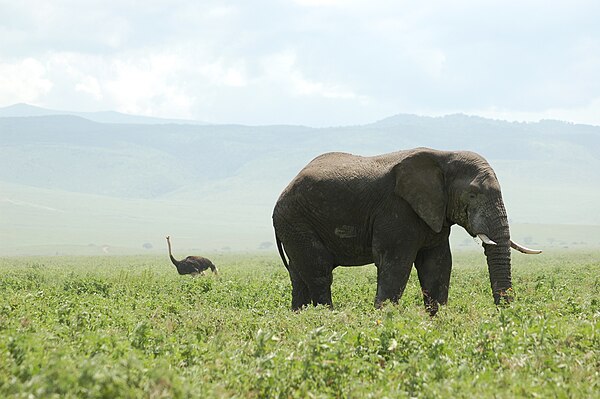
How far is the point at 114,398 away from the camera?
263 inches

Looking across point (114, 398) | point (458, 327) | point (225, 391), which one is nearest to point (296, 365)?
point (225, 391)

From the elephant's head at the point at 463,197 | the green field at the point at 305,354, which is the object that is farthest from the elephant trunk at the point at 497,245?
the green field at the point at 305,354

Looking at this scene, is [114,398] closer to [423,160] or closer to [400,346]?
[400,346]

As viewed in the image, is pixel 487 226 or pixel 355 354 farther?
pixel 487 226

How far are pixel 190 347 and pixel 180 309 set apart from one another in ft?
16.9

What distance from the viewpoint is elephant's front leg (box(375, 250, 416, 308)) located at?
515 inches

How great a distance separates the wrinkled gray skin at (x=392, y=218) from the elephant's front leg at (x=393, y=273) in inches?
0.6

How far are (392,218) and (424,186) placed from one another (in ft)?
2.32

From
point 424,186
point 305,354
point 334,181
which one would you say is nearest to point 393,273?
point 424,186

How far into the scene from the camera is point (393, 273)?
13078 mm

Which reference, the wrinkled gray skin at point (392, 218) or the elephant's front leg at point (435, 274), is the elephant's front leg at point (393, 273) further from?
the elephant's front leg at point (435, 274)

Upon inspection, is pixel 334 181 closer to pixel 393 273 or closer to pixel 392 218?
pixel 392 218

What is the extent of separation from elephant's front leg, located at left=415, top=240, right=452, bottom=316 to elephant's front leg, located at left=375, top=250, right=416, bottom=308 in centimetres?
71

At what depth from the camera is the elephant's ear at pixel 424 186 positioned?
1319 cm
